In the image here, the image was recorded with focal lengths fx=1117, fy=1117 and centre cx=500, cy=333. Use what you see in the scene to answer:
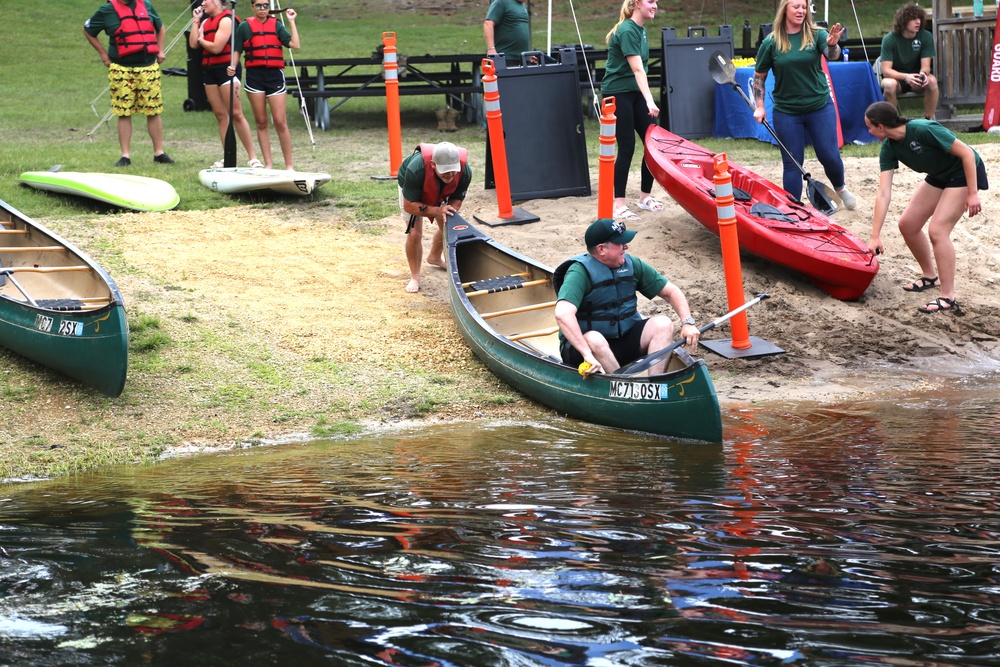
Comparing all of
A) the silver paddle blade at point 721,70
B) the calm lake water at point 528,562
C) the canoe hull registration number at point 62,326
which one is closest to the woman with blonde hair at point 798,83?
the silver paddle blade at point 721,70

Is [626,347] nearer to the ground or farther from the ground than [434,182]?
nearer to the ground

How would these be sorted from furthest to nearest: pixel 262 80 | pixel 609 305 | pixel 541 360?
pixel 262 80 < pixel 541 360 < pixel 609 305

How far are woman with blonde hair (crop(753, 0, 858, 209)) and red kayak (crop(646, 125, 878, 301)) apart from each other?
0.55 metres

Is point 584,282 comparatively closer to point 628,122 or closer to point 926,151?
point 926,151

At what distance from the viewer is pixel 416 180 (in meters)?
9.18

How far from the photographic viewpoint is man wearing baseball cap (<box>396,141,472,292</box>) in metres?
8.97

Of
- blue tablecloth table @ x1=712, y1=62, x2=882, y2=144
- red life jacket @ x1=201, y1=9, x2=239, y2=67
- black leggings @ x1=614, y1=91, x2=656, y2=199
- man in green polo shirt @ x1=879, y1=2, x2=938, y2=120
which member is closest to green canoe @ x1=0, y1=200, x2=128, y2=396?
red life jacket @ x1=201, y1=9, x2=239, y2=67

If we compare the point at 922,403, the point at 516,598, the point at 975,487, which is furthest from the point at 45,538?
the point at 922,403

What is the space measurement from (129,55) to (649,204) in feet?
20.5

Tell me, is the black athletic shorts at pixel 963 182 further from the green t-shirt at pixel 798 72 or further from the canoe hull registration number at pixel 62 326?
the canoe hull registration number at pixel 62 326

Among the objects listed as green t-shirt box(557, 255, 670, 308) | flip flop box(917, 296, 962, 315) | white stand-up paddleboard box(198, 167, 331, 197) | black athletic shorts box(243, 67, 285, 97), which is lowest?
flip flop box(917, 296, 962, 315)

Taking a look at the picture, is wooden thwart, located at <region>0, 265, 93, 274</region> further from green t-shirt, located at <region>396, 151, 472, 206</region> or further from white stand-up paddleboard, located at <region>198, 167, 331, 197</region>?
white stand-up paddleboard, located at <region>198, 167, 331, 197</region>

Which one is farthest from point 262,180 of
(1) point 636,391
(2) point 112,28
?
(1) point 636,391

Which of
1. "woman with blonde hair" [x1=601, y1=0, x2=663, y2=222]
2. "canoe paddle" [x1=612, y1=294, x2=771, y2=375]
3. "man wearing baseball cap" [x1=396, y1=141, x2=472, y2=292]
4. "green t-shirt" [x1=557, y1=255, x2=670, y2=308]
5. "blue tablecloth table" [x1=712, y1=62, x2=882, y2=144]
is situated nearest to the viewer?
"canoe paddle" [x1=612, y1=294, x2=771, y2=375]
